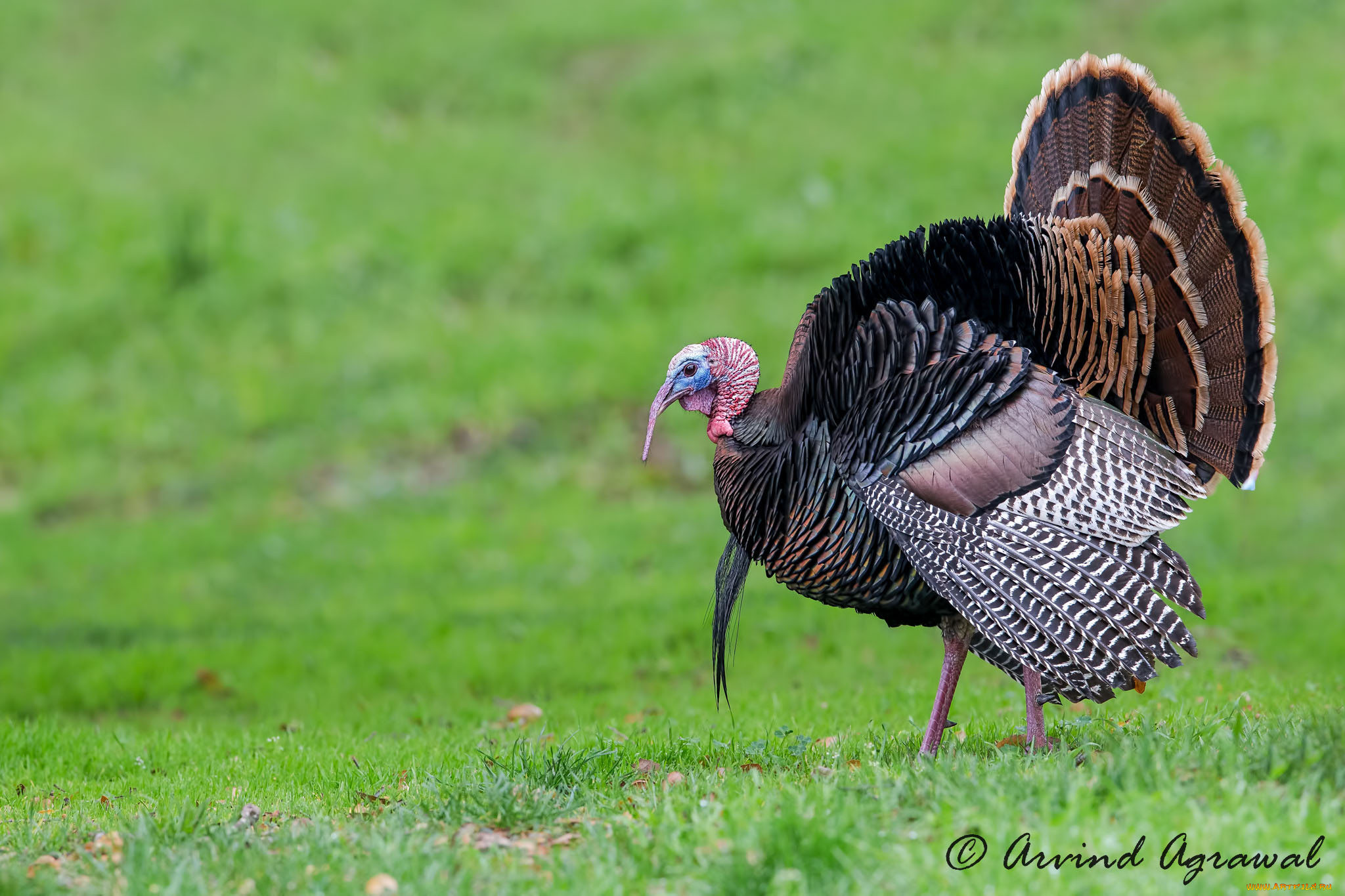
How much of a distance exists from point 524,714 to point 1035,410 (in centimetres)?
379

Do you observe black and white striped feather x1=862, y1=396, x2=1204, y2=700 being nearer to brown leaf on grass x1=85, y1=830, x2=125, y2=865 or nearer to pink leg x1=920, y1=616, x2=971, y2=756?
pink leg x1=920, y1=616, x2=971, y2=756

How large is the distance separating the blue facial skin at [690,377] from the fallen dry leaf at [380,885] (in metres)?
2.67

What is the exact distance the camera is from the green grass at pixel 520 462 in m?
4.49

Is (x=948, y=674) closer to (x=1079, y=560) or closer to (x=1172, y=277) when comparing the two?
(x=1079, y=560)

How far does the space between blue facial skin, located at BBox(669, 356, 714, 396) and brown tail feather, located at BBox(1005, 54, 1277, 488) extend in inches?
61.1

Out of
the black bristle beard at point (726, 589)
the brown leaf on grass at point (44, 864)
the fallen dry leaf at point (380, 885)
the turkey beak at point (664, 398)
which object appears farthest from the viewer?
the black bristle beard at point (726, 589)

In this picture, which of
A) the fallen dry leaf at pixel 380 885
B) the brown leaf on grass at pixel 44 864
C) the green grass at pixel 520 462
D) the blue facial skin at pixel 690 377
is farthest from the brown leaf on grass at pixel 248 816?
the blue facial skin at pixel 690 377

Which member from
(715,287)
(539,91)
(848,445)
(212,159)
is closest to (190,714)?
(848,445)

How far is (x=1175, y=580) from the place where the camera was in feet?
17.6

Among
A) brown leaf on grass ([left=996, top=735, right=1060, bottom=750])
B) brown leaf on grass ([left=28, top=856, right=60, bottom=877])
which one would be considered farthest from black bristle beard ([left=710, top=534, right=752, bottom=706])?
brown leaf on grass ([left=28, top=856, right=60, bottom=877])

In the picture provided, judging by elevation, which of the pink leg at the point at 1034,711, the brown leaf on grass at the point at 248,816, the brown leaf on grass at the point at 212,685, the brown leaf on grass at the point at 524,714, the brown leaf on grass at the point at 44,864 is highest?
the pink leg at the point at 1034,711

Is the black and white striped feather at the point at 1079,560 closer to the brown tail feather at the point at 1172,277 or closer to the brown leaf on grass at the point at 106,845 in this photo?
the brown tail feather at the point at 1172,277

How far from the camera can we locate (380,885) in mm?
4043

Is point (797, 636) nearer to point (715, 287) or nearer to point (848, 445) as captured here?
point (848, 445)
